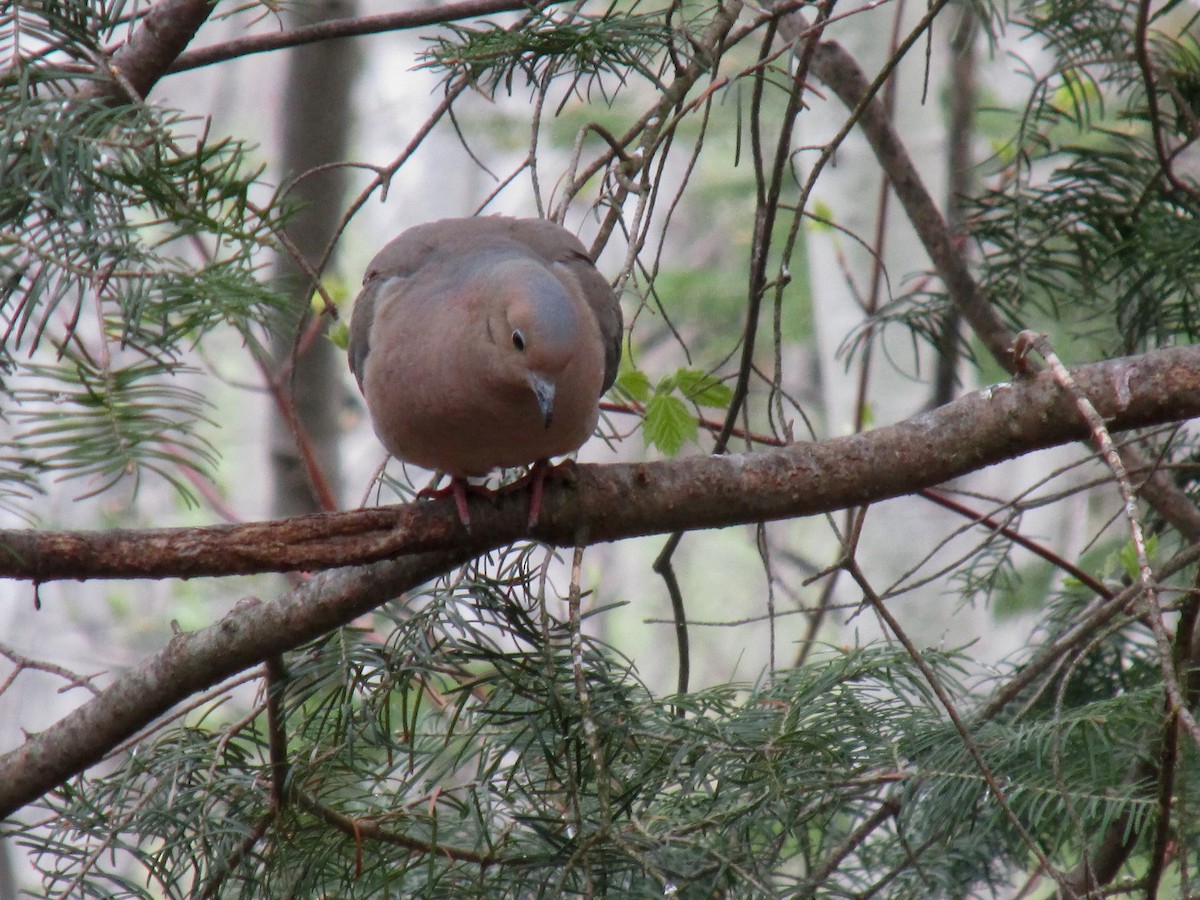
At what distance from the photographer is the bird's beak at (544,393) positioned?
2.25m

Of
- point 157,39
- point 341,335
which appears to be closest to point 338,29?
point 157,39

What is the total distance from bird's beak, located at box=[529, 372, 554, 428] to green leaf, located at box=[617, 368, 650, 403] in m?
0.36

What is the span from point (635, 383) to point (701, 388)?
0.61 feet

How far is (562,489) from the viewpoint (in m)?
2.19

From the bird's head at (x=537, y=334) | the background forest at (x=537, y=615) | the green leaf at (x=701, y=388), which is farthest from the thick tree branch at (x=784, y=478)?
the green leaf at (x=701, y=388)

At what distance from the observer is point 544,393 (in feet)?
7.45

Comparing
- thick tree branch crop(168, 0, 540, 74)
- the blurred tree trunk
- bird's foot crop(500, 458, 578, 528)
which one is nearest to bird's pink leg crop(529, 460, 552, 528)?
bird's foot crop(500, 458, 578, 528)

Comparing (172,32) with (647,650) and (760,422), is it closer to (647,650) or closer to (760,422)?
(760,422)

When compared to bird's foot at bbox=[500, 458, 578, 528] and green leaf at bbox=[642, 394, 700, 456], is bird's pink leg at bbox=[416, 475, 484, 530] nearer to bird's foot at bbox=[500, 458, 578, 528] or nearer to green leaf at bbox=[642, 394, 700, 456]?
bird's foot at bbox=[500, 458, 578, 528]

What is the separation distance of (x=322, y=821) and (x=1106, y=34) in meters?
2.77

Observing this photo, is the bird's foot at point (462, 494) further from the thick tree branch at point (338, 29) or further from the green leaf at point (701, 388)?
the thick tree branch at point (338, 29)

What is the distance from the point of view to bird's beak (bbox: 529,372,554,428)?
225 cm

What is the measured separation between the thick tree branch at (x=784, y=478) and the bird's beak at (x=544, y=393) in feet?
0.48

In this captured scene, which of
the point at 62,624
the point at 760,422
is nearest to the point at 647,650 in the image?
the point at 760,422
